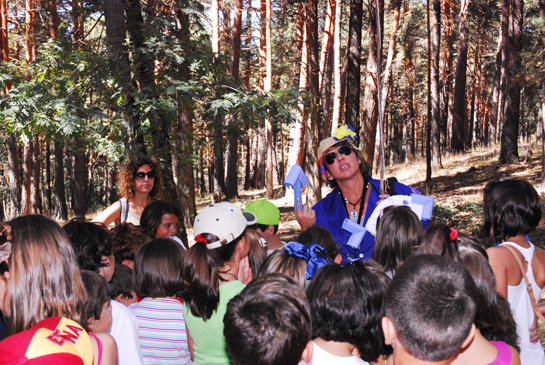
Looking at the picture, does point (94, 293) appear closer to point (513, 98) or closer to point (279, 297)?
point (279, 297)

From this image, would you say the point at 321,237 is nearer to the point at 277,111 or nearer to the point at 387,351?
the point at 387,351

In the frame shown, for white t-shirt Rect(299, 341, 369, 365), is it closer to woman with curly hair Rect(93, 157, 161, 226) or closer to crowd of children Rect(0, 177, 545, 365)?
crowd of children Rect(0, 177, 545, 365)

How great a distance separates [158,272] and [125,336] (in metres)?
0.48

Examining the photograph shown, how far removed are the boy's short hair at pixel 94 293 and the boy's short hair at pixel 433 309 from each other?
149 cm

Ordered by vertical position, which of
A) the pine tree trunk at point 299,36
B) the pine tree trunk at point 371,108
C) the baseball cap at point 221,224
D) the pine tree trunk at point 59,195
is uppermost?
the pine tree trunk at point 299,36

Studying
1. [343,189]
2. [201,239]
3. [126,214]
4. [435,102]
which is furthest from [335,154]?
[435,102]

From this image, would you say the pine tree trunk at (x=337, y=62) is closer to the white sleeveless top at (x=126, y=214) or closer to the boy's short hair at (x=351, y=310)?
the white sleeveless top at (x=126, y=214)

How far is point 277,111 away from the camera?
6.50m

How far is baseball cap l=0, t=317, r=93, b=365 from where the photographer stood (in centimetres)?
127

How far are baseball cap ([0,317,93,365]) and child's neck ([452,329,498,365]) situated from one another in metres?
1.49

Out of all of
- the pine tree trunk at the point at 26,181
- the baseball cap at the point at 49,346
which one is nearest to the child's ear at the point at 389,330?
the baseball cap at the point at 49,346

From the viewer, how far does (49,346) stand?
131 centimetres

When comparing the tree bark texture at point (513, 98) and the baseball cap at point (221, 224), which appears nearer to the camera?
the baseball cap at point (221, 224)

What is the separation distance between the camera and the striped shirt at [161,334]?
8.74 feet
